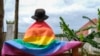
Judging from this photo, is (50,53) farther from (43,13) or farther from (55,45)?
(43,13)

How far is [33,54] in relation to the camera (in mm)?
3986

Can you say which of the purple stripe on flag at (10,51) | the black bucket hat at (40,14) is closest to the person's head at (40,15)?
the black bucket hat at (40,14)

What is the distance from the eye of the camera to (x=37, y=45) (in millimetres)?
3963

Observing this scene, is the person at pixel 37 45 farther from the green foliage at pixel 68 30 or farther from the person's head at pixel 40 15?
the green foliage at pixel 68 30

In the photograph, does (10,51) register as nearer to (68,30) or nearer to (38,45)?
(38,45)

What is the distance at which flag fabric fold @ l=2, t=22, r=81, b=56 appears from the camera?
3.95 m

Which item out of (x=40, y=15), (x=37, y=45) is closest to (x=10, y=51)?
(x=37, y=45)

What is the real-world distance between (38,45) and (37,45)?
1cm

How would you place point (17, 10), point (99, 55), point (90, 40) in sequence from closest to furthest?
1. point (90, 40)
2. point (99, 55)
3. point (17, 10)

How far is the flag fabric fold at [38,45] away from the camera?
395cm

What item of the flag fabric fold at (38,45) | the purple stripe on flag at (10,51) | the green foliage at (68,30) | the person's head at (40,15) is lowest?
the green foliage at (68,30)

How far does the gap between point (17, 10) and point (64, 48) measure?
34.3ft

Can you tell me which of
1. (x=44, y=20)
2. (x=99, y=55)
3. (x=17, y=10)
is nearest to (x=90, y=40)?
(x=99, y=55)

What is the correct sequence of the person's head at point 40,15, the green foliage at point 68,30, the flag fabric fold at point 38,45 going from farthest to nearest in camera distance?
the green foliage at point 68,30 → the person's head at point 40,15 → the flag fabric fold at point 38,45
